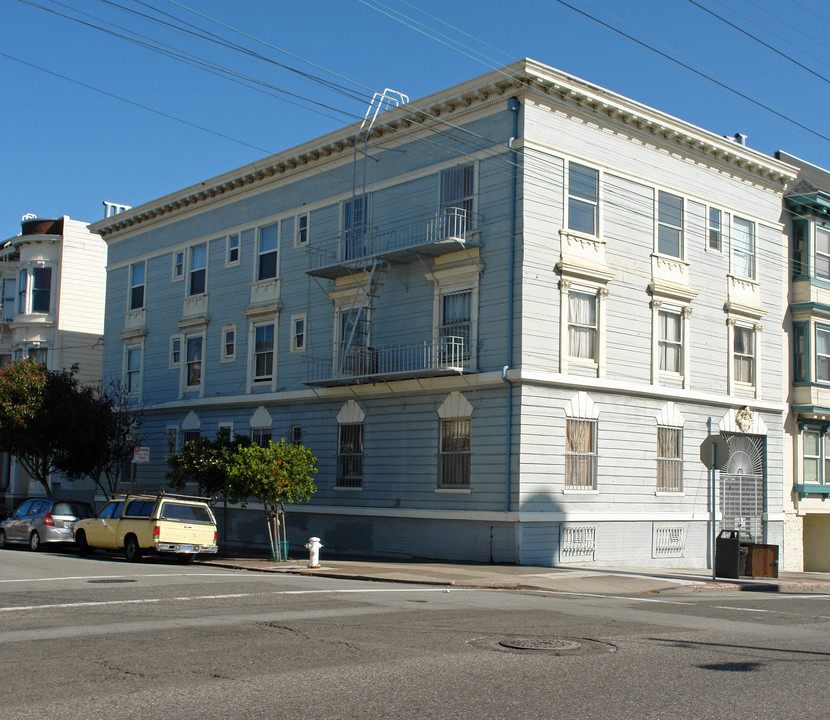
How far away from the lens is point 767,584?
2092cm

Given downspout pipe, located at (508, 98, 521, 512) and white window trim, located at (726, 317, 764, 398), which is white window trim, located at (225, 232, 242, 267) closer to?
downspout pipe, located at (508, 98, 521, 512)

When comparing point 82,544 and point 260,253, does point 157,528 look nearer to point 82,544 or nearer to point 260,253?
Answer: point 82,544

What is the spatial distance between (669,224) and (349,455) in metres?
11.5

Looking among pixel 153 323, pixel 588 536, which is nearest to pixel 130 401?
pixel 153 323

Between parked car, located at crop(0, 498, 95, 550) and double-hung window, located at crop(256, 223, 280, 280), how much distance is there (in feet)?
31.4

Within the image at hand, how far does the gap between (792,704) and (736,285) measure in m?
23.4

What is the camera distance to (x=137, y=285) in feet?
127

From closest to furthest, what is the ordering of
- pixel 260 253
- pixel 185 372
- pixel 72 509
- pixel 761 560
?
pixel 761 560 < pixel 72 509 < pixel 260 253 < pixel 185 372

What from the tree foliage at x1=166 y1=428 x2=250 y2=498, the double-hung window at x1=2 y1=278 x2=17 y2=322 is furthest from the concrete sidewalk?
the double-hung window at x1=2 y1=278 x2=17 y2=322

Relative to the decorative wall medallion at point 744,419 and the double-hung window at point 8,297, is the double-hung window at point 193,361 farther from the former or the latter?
the decorative wall medallion at point 744,419

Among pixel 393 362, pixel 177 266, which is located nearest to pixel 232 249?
pixel 177 266

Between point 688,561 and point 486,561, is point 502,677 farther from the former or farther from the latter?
point 688,561

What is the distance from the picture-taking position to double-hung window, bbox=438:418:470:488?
24.8 m

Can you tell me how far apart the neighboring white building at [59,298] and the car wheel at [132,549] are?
23885 mm
